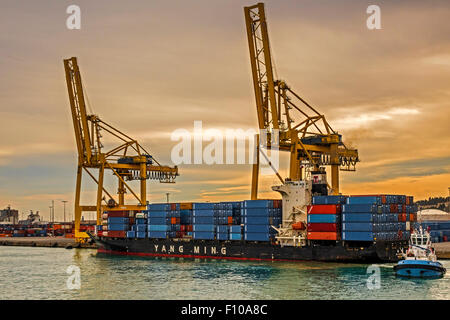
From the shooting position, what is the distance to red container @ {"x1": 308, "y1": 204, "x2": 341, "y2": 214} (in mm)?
61406

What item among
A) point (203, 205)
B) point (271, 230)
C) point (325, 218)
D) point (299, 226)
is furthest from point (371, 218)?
point (203, 205)

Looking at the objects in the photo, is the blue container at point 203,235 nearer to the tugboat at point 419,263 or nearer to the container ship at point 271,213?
the container ship at point 271,213

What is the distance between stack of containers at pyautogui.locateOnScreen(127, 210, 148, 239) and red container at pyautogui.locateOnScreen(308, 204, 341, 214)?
30.5 m

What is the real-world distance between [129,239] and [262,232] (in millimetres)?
25848

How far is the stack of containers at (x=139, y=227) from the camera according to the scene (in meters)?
84.2

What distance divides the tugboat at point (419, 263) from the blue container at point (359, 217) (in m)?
7.37

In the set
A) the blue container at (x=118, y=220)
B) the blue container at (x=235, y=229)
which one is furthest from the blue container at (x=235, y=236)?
the blue container at (x=118, y=220)

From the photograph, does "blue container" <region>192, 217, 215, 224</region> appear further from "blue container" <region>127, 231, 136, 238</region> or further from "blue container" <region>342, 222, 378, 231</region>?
"blue container" <region>342, 222, 378, 231</region>

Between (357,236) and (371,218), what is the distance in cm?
248

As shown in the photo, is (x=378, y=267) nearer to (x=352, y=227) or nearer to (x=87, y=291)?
(x=352, y=227)

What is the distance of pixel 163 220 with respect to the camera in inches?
3226

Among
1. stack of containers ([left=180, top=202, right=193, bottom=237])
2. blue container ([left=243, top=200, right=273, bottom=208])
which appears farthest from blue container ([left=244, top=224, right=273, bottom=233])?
stack of containers ([left=180, top=202, right=193, bottom=237])
